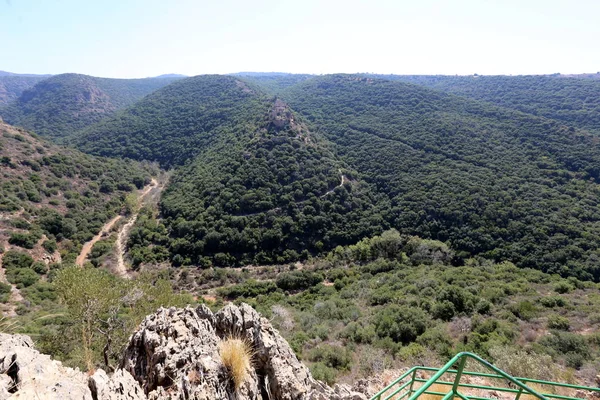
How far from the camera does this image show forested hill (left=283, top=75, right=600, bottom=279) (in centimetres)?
3222

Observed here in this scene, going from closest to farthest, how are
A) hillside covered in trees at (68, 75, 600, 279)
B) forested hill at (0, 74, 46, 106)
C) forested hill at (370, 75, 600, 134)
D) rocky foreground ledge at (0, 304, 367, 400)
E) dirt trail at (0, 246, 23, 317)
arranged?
rocky foreground ledge at (0, 304, 367, 400)
dirt trail at (0, 246, 23, 317)
hillside covered in trees at (68, 75, 600, 279)
forested hill at (370, 75, 600, 134)
forested hill at (0, 74, 46, 106)

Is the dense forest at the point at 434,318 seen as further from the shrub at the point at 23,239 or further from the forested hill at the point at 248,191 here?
the shrub at the point at 23,239

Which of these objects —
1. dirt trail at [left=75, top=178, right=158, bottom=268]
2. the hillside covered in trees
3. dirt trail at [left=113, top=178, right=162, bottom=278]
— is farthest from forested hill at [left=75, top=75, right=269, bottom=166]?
dirt trail at [left=75, top=178, right=158, bottom=268]

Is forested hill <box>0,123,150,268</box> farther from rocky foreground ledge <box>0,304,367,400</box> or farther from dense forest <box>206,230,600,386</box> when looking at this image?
rocky foreground ledge <box>0,304,367,400</box>

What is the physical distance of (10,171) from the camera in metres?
37.0

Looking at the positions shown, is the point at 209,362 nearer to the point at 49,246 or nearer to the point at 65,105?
the point at 49,246

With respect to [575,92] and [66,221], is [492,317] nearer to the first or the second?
[66,221]

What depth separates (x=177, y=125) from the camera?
7875 centimetres

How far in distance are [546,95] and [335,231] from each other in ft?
265

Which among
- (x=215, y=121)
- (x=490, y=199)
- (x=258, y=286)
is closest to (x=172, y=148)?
(x=215, y=121)

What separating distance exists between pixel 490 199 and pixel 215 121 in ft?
213

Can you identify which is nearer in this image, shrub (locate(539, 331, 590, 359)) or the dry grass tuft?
the dry grass tuft

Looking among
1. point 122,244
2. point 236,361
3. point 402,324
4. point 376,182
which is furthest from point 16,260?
point 376,182

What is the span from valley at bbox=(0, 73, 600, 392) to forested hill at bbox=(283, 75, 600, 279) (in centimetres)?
30
